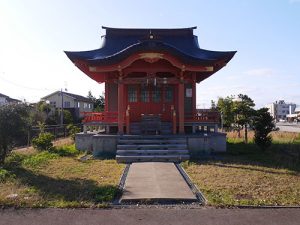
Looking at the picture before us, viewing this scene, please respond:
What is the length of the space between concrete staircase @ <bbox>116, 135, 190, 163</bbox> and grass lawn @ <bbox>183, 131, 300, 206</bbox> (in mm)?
1014

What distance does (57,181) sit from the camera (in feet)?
32.3

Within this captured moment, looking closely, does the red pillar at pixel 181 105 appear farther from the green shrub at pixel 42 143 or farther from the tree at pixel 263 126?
the green shrub at pixel 42 143

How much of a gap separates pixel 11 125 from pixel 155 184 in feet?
20.6

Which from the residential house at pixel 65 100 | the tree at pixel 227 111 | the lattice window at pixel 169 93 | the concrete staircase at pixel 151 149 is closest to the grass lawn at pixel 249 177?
the concrete staircase at pixel 151 149

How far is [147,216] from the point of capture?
22.1 ft

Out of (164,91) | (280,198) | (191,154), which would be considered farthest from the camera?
(164,91)

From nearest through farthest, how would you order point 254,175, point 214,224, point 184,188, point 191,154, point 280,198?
point 214,224, point 280,198, point 184,188, point 254,175, point 191,154

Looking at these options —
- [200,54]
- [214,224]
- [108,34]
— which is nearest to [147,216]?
[214,224]

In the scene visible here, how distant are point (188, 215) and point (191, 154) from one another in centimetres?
876

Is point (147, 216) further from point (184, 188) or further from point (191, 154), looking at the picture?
point (191, 154)

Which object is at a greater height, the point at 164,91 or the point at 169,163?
the point at 164,91

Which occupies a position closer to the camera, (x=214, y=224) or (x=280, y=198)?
(x=214, y=224)

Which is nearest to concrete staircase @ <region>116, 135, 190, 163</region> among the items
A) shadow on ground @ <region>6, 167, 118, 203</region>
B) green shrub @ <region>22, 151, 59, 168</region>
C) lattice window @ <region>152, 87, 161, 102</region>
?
green shrub @ <region>22, 151, 59, 168</region>

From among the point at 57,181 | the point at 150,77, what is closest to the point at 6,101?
the point at 150,77
